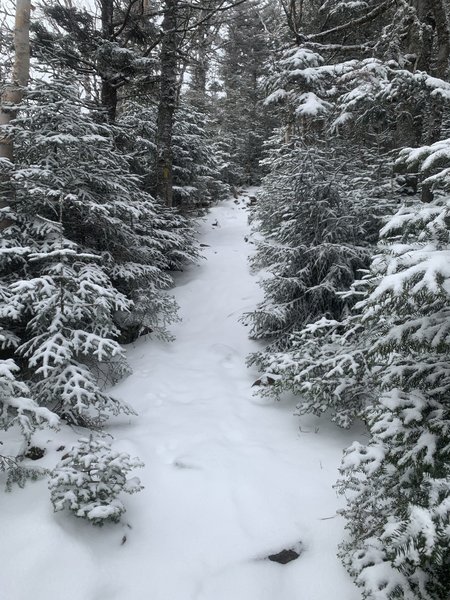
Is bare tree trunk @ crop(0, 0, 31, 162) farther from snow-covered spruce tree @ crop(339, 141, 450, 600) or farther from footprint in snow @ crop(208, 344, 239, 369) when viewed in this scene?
snow-covered spruce tree @ crop(339, 141, 450, 600)

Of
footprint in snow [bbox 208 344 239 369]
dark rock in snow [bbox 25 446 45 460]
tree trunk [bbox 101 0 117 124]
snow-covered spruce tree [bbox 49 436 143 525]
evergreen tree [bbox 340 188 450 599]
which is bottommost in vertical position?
dark rock in snow [bbox 25 446 45 460]

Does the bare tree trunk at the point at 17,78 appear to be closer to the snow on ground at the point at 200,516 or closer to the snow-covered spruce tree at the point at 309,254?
the snow on ground at the point at 200,516

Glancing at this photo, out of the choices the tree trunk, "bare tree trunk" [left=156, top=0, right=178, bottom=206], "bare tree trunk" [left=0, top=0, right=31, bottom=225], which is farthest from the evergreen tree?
the tree trunk

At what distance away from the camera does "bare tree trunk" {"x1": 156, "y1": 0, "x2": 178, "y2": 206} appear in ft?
26.3

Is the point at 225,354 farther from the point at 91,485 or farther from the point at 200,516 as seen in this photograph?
the point at 91,485

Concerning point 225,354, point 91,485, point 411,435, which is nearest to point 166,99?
point 225,354

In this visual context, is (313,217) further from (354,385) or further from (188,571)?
(188,571)

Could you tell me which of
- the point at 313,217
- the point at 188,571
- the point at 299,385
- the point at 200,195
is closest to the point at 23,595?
the point at 188,571

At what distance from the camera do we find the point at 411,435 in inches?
99.2

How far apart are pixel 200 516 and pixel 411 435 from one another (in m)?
1.79

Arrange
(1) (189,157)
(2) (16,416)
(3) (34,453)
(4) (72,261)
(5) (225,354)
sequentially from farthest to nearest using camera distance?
1. (1) (189,157)
2. (5) (225,354)
3. (4) (72,261)
4. (3) (34,453)
5. (2) (16,416)

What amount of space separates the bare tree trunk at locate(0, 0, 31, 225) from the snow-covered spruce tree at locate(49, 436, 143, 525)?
11.9 ft

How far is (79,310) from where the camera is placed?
14.4 ft

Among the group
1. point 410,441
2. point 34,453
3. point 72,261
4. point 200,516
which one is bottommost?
point 200,516
